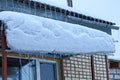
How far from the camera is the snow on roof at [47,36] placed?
18.6 feet

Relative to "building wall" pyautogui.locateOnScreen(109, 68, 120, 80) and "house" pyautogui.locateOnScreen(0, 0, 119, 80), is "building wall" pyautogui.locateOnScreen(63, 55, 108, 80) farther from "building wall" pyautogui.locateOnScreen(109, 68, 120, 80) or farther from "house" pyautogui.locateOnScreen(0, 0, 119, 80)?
"building wall" pyautogui.locateOnScreen(109, 68, 120, 80)

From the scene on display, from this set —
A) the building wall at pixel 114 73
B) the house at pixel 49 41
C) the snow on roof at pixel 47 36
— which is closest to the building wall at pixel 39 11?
the house at pixel 49 41

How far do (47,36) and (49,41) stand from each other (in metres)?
0.08

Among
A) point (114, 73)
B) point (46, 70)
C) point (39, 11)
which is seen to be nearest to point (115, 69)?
point (114, 73)

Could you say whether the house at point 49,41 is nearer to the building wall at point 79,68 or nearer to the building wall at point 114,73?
the building wall at point 79,68

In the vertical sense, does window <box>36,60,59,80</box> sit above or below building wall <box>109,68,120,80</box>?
above

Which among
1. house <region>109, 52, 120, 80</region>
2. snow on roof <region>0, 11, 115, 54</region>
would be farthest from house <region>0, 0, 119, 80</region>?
house <region>109, 52, 120, 80</region>

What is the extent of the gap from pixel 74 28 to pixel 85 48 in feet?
1.33

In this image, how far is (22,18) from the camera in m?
5.88

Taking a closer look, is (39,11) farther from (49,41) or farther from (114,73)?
(114,73)

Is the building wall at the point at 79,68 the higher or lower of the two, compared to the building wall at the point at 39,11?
lower

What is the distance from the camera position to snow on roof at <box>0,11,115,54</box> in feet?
18.6

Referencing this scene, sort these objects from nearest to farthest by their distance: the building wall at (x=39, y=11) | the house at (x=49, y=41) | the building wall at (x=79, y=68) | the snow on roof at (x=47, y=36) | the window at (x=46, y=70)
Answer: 1. the snow on roof at (x=47, y=36)
2. the house at (x=49, y=41)
3. the building wall at (x=39, y=11)
4. the window at (x=46, y=70)
5. the building wall at (x=79, y=68)

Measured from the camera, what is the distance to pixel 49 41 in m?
6.20
